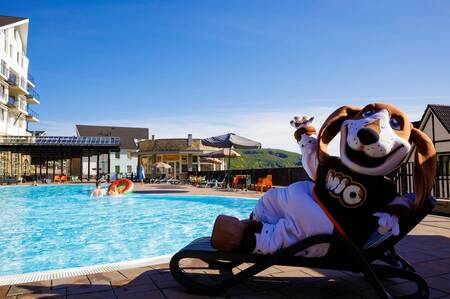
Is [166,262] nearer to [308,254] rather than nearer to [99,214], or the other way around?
[308,254]

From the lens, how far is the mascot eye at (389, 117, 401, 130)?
2.44 m

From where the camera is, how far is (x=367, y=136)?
2.29m

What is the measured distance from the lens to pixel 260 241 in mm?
2633

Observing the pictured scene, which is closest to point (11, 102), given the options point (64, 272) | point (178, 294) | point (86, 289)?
point (64, 272)

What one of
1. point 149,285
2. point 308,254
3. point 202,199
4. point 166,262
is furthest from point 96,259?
point 202,199

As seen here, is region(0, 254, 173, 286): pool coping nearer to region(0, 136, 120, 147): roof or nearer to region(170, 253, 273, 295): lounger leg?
region(170, 253, 273, 295): lounger leg

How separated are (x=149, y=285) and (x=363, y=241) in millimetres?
1729

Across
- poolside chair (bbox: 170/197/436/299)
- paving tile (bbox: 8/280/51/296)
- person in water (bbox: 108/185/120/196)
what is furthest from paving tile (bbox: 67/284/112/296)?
person in water (bbox: 108/185/120/196)

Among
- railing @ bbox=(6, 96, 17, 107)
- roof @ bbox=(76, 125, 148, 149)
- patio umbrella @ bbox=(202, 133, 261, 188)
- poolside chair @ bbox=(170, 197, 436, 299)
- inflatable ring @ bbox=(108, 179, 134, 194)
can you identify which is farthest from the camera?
roof @ bbox=(76, 125, 148, 149)

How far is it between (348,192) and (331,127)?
51 centimetres

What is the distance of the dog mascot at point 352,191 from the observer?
7.70 ft

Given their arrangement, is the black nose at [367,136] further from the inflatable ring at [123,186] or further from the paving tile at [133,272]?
the inflatable ring at [123,186]

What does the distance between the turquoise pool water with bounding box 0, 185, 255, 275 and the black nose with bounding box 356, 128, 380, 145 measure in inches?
165

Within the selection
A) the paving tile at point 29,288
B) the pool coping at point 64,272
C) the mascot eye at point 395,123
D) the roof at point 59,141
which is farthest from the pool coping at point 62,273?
the roof at point 59,141
